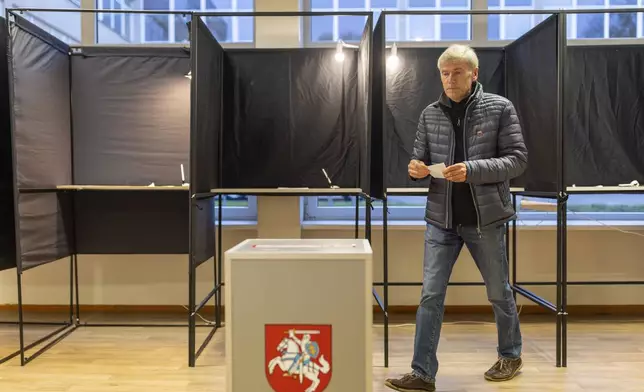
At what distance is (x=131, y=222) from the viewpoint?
10.4 ft

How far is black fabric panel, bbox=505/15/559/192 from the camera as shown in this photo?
2514 millimetres

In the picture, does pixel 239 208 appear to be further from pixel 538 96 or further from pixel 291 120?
pixel 538 96

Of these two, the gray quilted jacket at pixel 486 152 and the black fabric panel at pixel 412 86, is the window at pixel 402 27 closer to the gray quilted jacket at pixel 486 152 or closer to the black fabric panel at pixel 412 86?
the black fabric panel at pixel 412 86

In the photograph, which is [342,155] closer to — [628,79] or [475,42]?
[475,42]

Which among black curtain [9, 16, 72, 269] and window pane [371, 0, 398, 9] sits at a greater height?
window pane [371, 0, 398, 9]

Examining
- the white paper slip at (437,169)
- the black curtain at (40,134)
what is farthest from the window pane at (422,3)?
the black curtain at (40,134)

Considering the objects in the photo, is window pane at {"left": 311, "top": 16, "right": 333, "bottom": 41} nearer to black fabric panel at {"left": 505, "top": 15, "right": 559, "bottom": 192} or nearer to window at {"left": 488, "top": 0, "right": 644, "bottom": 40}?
window at {"left": 488, "top": 0, "right": 644, "bottom": 40}

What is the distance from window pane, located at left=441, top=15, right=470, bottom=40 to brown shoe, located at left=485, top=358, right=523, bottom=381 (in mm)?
2241

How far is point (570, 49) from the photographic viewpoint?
314 cm

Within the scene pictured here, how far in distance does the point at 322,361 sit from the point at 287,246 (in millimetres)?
387

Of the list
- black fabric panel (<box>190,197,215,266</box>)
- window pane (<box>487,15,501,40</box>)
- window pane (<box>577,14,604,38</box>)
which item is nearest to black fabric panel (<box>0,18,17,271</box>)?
black fabric panel (<box>190,197,215,266</box>)

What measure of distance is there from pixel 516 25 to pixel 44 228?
133 inches

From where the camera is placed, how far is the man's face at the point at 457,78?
1.99 metres

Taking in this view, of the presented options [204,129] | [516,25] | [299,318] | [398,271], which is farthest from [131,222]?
[516,25]
